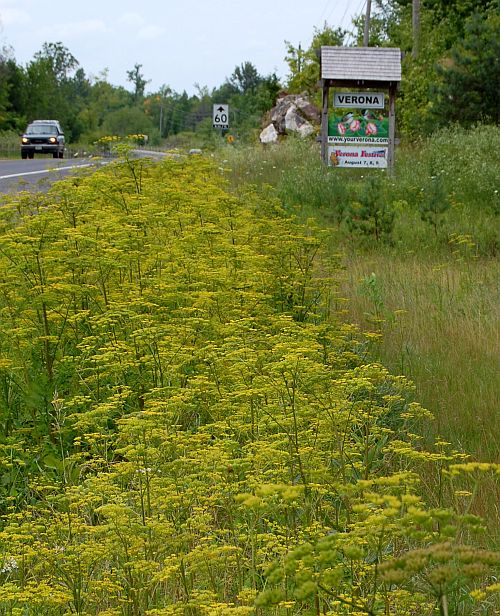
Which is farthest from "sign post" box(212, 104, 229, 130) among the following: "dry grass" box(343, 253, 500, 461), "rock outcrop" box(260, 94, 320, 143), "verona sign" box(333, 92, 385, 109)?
"dry grass" box(343, 253, 500, 461)

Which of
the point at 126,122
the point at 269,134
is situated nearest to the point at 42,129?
the point at 269,134

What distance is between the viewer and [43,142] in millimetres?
35875

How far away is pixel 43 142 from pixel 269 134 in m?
7.93

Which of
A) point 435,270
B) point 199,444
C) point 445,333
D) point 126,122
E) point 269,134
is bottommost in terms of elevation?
point 445,333

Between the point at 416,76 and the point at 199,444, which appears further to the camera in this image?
the point at 416,76

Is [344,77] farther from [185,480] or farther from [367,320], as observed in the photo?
[185,480]

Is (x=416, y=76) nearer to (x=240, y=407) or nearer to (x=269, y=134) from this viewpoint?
(x=269, y=134)

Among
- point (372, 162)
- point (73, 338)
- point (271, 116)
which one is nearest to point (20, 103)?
point (271, 116)

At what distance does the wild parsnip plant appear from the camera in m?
2.93

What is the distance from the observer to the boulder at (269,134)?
33.6 meters

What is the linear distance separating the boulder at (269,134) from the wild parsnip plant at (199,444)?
25.5 m

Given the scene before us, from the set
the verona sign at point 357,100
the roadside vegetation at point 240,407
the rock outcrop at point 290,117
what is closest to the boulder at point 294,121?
the rock outcrop at point 290,117

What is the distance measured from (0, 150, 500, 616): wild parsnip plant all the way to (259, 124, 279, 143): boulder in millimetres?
25536

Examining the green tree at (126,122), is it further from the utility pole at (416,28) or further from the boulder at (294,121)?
the boulder at (294,121)
